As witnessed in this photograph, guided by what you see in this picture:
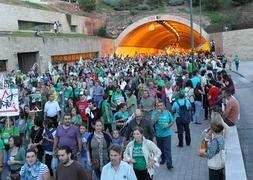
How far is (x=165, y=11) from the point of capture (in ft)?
169

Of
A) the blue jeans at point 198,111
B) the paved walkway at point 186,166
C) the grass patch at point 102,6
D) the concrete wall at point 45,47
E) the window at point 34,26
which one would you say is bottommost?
the paved walkway at point 186,166

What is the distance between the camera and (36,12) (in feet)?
120

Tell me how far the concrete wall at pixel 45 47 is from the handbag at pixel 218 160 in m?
20.8

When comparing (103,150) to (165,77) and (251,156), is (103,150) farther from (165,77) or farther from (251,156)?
(165,77)

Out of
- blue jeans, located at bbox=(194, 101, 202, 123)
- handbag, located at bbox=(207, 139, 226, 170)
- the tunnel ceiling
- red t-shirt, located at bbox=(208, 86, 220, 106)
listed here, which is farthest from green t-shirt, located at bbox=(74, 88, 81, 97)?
the tunnel ceiling

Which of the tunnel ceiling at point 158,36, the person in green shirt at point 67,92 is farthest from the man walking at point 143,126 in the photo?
the tunnel ceiling at point 158,36

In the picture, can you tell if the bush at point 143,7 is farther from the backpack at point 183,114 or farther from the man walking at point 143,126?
the man walking at point 143,126

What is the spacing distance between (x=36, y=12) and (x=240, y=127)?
27288mm

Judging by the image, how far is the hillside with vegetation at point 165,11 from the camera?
157 feet

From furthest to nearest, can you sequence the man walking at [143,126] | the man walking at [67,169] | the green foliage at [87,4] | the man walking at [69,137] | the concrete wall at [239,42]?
1. the green foliage at [87,4]
2. the concrete wall at [239,42]
3. the man walking at [143,126]
4. the man walking at [69,137]
5. the man walking at [67,169]

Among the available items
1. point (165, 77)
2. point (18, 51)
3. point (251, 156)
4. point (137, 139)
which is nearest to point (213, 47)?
point (18, 51)

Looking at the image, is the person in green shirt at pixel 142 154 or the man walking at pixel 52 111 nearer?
the person in green shirt at pixel 142 154

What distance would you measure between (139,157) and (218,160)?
121 cm

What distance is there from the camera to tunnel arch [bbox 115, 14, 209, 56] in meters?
45.6
